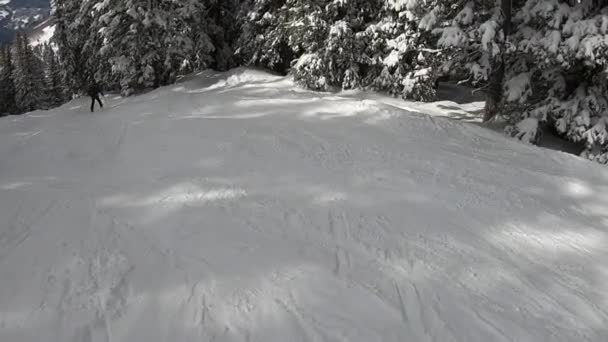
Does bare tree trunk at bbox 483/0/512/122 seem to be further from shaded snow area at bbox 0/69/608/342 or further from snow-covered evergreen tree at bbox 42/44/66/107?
snow-covered evergreen tree at bbox 42/44/66/107

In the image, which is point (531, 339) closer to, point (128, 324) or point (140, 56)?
point (128, 324)

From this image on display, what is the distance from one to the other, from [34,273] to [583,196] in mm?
9090

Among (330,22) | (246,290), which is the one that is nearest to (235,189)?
(246,290)

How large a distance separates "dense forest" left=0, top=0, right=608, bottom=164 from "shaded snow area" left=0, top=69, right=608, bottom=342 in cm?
197

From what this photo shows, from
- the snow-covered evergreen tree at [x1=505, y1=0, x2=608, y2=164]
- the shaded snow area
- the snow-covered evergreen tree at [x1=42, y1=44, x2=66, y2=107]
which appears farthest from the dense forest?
the snow-covered evergreen tree at [x1=42, y1=44, x2=66, y2=107]

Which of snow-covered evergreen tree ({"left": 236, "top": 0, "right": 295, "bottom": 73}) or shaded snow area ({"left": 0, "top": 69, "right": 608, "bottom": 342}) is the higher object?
snow-covered evergreen tree ({"left": 236, "top": 0, "right": 295, "bottom": 73})

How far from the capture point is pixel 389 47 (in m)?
14.6

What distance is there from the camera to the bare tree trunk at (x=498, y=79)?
35.7 feet

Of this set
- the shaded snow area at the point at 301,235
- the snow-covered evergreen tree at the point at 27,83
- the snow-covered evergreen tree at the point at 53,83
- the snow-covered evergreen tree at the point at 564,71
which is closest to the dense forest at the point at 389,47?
the snow-covered evergreen tree at the point at 564,71

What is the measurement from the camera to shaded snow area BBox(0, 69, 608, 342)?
4.33m

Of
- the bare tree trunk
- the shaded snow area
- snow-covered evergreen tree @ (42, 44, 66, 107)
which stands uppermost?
the bare tree trunk

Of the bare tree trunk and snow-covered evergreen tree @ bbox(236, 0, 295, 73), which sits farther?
snow-covered evergreen tree @ bbox(236, 0, 295, 73)

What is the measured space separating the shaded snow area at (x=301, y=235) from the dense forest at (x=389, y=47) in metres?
1.97

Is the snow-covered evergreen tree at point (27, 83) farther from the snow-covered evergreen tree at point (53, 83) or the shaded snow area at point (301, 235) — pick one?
the shaded snow area at point (301, 235)
